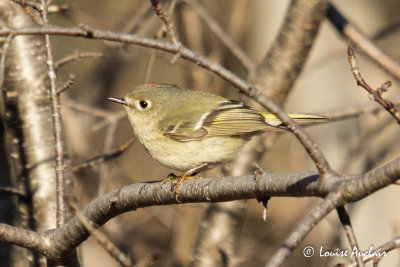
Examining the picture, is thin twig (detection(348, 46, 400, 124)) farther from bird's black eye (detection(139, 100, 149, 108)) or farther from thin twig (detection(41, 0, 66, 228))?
bird's black eye (detection(139, 100, 149, 108))

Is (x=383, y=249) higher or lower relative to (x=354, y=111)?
lower

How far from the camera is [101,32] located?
55.6 inches

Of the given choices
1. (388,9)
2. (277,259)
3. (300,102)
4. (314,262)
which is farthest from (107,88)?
(277,259)

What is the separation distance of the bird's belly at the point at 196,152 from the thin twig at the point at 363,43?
145 cm

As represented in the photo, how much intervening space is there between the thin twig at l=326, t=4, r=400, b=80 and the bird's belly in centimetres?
145

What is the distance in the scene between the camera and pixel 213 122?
319 centimetres

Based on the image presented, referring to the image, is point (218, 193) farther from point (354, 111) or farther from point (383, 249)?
point (354, 111)

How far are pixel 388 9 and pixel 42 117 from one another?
4.49m

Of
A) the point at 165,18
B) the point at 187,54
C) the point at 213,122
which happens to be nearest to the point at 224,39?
the point at 213,122

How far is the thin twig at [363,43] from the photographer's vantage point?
383cm

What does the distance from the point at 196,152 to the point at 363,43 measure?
1739 millimetres

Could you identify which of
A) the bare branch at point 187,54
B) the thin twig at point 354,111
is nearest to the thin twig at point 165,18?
the bare branch at point 187,54

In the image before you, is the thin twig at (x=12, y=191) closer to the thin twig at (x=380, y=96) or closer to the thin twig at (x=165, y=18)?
the thin twig at (x=165, y=18)

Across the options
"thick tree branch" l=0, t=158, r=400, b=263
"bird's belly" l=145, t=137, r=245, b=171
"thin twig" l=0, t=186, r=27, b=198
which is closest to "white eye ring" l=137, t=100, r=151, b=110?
"bird's belly" l=145, t=137, r=245, b=171
